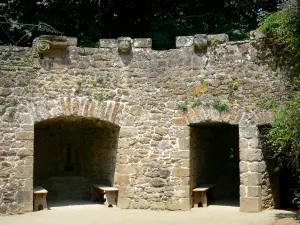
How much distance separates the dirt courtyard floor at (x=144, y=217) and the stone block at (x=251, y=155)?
42.0 inches

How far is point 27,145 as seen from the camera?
8.88 meters

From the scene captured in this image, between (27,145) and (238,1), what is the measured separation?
8575 mm

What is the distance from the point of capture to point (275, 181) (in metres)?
9.46

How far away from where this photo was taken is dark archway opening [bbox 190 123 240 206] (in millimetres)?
9914

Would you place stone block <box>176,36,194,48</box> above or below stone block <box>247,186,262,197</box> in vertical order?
above

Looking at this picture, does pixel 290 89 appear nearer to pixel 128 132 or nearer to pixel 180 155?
pixel 180 155

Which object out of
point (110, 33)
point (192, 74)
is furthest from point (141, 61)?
point (110, 33)

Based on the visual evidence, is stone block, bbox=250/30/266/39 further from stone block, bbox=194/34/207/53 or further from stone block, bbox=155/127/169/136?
stone block, bbox=155/127/169/136

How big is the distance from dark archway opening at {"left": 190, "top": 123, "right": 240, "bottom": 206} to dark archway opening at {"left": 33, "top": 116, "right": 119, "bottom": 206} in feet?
6.83

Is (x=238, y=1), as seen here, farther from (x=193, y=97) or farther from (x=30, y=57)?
(x=30, y=57)

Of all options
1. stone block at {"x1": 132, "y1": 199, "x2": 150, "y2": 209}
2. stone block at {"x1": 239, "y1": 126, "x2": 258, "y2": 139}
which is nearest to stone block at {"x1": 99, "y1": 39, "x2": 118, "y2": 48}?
stone block at {"x1": 239, "y1": 126, "x2": 258, "y2": 139}

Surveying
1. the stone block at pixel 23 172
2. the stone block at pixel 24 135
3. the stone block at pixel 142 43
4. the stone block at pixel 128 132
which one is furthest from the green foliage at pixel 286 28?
the stone block at pixel 23 172

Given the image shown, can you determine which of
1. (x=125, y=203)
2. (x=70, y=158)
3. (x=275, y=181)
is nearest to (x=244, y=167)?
(x=275, y=181)

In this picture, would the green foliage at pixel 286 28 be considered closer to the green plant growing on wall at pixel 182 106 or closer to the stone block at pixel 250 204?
the green plant growing on wall at pixel 182 106
